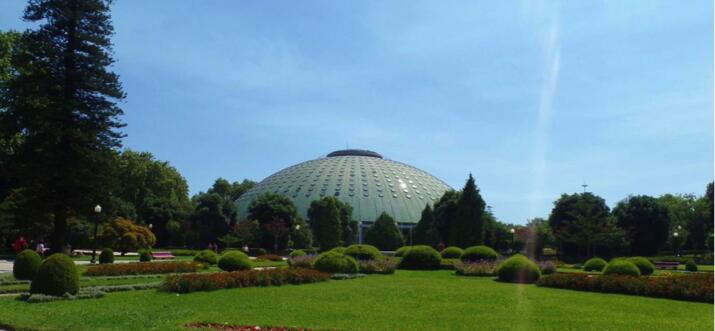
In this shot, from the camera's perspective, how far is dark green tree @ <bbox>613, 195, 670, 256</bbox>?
4900 centimetres

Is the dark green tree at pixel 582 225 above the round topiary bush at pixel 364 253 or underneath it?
above

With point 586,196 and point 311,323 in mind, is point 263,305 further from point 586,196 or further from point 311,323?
point 586,196

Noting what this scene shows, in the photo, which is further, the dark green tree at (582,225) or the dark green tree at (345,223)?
the dark green tree at (345,223)

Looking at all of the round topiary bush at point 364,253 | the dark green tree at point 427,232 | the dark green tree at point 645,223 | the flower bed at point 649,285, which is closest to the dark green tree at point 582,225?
the dark green tree at point 645,223

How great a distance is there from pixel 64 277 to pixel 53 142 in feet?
46.0

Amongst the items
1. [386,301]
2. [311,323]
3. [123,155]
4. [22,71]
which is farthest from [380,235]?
[311,323]

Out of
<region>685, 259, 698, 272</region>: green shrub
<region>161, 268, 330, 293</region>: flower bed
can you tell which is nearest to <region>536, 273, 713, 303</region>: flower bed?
<region>161, 268, 330, 293</region>: flower bed

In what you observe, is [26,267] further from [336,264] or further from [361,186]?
[361,186]

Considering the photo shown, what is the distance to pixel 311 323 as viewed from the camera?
9812mm

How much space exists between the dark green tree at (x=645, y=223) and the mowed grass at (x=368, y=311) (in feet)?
121

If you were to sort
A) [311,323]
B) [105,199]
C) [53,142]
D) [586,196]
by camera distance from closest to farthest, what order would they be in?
[311,323], [53,142], [105,199], [586,196]

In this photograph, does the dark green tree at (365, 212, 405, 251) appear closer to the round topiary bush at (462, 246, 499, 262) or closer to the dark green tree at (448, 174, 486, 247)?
the dark green tree at (448, 174, 486, 247)

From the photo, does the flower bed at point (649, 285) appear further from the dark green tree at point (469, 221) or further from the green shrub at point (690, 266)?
the dark green tree at point (469, 221)

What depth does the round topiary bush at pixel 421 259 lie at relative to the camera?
30094 mm
